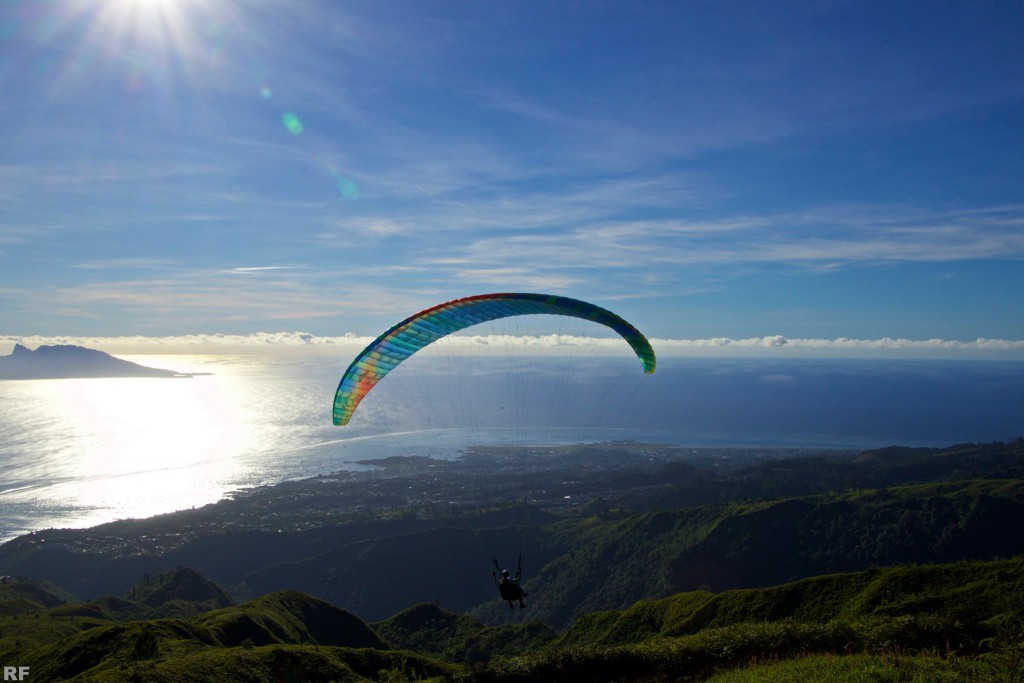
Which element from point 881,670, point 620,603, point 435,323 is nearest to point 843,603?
point 881,670

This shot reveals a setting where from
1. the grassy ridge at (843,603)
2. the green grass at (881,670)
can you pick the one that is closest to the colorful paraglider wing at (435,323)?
the green grass at (881,670)

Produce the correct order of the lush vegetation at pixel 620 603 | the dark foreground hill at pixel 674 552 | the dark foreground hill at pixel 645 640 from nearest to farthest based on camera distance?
the dark foreground hill at pixel 645 640, the lush vegetation at pixel 620 603, the dark foreground hill at pixel 674 552

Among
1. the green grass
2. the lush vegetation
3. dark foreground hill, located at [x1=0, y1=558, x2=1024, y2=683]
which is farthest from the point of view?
the lush vegetation

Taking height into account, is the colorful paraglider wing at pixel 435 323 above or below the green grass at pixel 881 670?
above

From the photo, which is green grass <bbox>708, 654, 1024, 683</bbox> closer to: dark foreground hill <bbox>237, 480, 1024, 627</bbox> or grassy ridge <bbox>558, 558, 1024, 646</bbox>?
grassy ridge <bbox>558, 558, 1024, 646</bbox>

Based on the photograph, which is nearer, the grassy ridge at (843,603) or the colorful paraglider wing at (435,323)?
the colorful paraglider wing at (435,323)

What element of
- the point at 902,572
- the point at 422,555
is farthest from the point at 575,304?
the point at 422,555

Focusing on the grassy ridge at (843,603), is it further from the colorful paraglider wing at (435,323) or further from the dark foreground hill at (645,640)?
the colorful paraglider wing at (435,323)

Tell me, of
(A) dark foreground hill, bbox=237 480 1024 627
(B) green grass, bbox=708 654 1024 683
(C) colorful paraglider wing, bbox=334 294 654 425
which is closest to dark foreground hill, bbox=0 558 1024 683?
(B) green grass, bbox=708 654 1024 683
